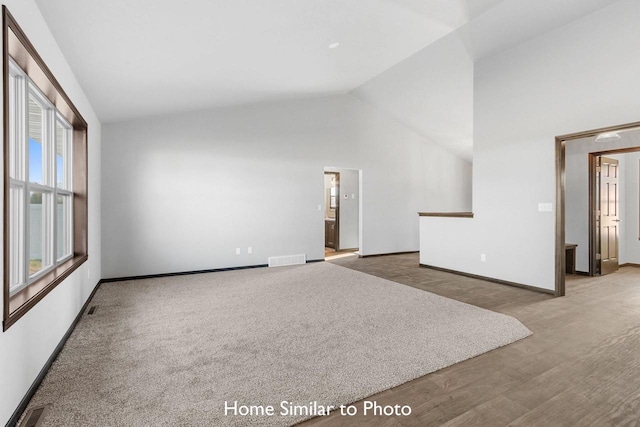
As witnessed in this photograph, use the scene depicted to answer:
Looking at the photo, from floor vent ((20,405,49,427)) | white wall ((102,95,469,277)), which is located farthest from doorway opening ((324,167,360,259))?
floor vent ((20,405,49,427))

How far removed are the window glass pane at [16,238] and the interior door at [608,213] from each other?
7183 millimetres

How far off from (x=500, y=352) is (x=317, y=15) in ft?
11.1

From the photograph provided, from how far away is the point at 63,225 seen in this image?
328 cm

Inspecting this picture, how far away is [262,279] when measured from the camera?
197 inches

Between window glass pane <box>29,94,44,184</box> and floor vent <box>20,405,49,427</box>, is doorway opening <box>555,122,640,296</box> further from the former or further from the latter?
window glass pane <box>29,94,44,184</box>

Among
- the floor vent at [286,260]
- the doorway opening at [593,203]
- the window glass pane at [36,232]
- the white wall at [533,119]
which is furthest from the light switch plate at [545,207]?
the window glass pane at [36,232]

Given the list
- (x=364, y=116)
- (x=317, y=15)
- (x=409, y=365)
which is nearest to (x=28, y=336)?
(x=409, y=365)

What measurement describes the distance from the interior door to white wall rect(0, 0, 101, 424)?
704 centimetres

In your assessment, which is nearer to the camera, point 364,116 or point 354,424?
point 354,424

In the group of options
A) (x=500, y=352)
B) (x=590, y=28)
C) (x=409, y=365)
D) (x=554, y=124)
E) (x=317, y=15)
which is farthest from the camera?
(x=554, y=124)

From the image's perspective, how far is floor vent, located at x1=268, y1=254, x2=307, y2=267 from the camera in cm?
611

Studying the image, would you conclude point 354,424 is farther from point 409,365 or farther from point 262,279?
point 262,279

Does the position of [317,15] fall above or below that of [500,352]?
above

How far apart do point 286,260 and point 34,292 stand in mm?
4403
